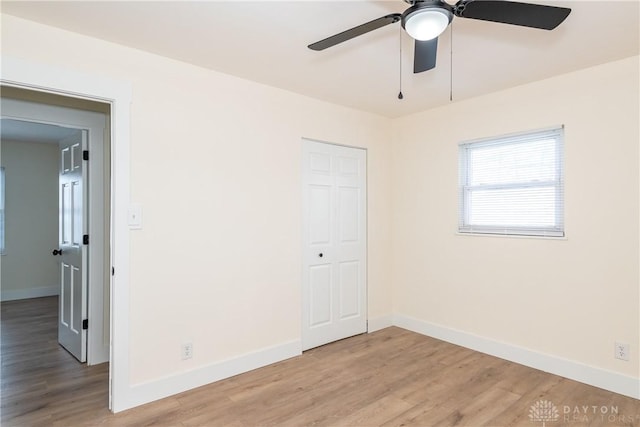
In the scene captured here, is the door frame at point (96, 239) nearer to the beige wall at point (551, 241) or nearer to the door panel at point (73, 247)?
the door panel at point (73, 247)

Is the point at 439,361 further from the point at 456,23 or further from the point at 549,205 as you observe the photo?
the point at 456,23

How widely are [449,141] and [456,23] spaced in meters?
1.76

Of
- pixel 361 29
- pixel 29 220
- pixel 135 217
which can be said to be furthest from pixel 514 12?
pixel 29 220

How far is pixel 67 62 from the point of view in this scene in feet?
7.60

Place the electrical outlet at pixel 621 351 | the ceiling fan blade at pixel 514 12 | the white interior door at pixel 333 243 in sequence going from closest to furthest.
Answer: the ceiling fan blade at pixel 514 12, the electrical outlet at pixel 621 351, the white interior door at pixel 333 243

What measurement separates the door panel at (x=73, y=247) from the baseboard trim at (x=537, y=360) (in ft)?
11.3

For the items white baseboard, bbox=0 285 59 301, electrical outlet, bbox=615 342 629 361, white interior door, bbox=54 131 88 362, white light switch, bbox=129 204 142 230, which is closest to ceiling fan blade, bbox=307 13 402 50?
white light switch, bbox=129 204 142 230

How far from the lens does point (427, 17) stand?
166cm

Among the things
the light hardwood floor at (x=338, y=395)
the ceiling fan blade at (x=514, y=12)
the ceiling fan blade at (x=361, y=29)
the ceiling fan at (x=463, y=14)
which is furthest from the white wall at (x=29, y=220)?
the ceiling fan blade at (x=514, y=12)

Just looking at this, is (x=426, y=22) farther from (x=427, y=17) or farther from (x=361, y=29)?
(x=361, y=29)

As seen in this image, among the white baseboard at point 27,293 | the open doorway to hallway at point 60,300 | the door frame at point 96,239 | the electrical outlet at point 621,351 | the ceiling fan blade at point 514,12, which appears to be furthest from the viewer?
the white baseboard at point 27,293

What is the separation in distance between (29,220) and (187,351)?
5.16 metres

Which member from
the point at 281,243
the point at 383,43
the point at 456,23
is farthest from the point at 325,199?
the point at 456,23

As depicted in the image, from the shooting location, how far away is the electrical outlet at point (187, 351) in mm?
2785
